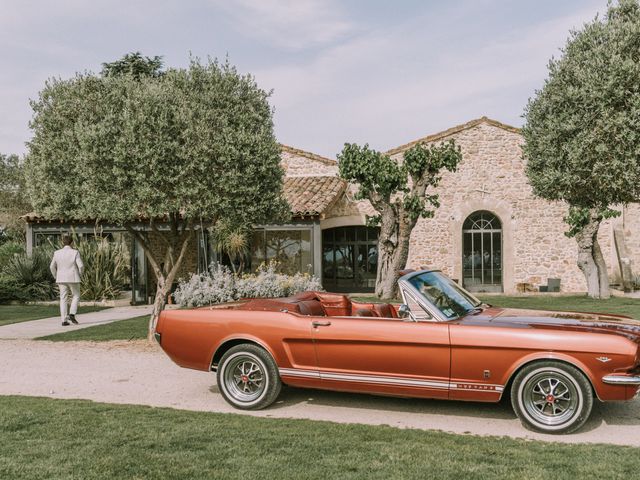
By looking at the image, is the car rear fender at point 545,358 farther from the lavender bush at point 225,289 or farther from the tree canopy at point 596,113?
the lavender bush at point 225,289

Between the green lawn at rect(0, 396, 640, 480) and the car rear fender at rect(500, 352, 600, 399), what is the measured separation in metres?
0.52

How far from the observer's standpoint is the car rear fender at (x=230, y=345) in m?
5.71

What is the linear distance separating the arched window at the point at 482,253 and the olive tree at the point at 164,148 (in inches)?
506

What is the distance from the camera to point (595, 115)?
10109 millimetres

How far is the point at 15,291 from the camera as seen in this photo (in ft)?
58.5

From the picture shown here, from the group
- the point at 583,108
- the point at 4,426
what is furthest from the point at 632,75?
the point at 4,426

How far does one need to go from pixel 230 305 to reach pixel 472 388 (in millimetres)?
2536

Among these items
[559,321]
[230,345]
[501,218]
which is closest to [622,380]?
[559,321]

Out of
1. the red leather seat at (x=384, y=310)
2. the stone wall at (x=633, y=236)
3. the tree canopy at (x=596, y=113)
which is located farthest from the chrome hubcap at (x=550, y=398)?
the stone wall at (x=633, y=236)

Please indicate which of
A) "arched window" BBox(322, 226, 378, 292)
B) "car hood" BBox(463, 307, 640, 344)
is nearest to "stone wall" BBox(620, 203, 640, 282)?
"arched window" BBox(322, 226, 378, 292)

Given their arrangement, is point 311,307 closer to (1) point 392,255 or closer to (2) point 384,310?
(2) point 384,310

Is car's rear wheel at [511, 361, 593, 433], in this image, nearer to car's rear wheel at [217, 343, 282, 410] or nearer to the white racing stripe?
the white racing stripe

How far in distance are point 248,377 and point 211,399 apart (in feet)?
2.17

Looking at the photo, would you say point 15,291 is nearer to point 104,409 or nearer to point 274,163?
point 274,163
